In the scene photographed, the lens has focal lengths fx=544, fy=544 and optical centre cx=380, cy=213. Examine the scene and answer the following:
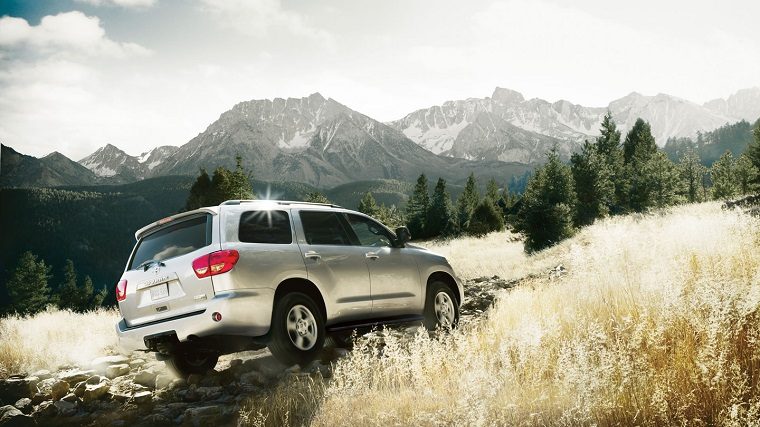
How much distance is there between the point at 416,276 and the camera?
849 cm

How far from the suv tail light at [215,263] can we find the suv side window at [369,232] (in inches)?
89.5

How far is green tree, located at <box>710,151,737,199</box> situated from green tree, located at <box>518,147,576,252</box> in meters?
57.0

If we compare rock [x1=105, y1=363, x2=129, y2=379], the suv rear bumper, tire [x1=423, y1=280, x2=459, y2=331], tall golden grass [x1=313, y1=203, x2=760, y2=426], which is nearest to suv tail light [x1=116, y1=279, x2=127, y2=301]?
the suv rear bumper

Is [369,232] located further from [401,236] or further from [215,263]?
[215,263]

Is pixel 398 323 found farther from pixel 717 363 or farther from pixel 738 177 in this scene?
pixel 738 177

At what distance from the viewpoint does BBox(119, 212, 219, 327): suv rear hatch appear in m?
6.28

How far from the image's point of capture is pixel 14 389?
788cm

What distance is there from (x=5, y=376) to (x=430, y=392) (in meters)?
7.88

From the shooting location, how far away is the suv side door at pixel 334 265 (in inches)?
279

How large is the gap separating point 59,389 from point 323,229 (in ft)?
13.2

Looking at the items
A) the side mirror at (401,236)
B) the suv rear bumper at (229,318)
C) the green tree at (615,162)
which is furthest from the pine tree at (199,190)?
the suv rear bumper at (229,318)

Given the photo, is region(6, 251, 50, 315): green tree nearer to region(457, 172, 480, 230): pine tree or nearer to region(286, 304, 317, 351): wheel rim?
region(457, 172, 480, 230): pine tree

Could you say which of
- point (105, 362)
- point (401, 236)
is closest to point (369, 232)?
point (401, 236)

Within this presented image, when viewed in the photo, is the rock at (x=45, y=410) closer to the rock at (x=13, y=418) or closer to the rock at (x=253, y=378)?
the rock at (x=13, y=418)
